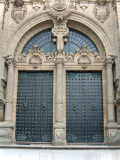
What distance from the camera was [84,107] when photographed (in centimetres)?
1477

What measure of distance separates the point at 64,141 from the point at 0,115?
12.6ft

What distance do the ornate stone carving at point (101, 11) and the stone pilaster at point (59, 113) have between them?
370 cm

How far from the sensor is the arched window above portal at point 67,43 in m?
15.9

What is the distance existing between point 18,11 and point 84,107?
24.2 ft

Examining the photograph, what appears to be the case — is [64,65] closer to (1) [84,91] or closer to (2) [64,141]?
(1) [84,91]

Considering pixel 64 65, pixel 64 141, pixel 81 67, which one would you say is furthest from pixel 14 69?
pixel 64 141

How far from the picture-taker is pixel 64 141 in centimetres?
1355

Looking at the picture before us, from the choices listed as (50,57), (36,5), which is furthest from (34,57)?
(36,5)

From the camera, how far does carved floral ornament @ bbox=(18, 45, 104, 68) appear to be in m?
15.3

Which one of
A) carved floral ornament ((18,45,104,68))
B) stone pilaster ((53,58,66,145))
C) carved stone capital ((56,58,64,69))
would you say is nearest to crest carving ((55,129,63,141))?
stone pilaster ((53,58,66,145))

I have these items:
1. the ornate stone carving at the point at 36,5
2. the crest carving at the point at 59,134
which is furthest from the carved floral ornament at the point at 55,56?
the crest carving at the point at 59,134

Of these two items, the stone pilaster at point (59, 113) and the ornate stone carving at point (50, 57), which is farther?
the ornate stone carving at point (50, 57)

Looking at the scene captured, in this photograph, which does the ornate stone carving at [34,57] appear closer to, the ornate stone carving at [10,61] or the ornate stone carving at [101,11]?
the ornate stone carving at [10,61]

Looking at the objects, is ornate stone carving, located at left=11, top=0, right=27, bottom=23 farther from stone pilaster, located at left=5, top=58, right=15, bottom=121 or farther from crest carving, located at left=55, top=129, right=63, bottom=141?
crest carving, located at left=55, top=129, right=63, bottom=141
